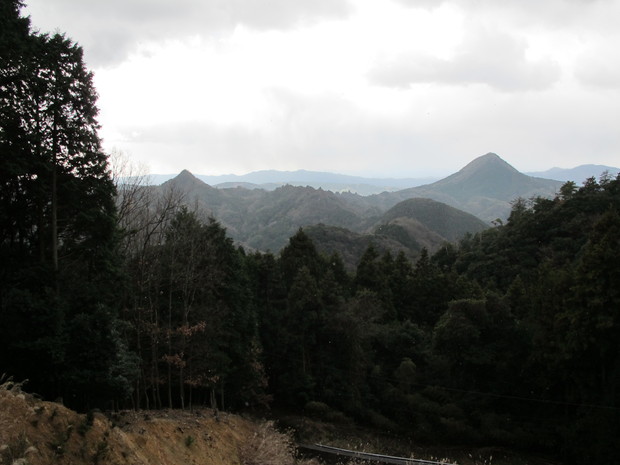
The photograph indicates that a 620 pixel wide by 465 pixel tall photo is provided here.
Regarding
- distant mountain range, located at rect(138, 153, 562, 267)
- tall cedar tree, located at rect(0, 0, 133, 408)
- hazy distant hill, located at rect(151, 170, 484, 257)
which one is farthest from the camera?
hazy distant hill, located at rect(151, 170, 484, 257)

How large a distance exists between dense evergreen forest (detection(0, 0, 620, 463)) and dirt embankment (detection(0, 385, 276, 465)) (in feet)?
4.03

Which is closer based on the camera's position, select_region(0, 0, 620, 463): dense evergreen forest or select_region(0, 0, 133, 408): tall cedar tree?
select_region(0, 0, 133, 408): tall cedar tree

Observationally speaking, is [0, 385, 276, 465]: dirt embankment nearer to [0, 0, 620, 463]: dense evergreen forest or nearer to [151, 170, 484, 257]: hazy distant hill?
[0, 0, 620, 463]: dense evergreen forest

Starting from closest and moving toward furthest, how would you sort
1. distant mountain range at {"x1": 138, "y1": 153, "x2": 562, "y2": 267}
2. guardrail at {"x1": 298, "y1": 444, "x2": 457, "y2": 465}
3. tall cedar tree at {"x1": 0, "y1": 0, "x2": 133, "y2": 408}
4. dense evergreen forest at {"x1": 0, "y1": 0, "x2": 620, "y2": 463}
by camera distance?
tall cedar tree at {"x1": 0, "y1": 0, "x2": 133, "y2": 408} < dense evergreen forest at {"x1": 0, "y1": 0, "x2": 620, "y2": 463} < guardrail at {"x1": 298, "y1": 444, "x2": 457, "y2": 465} < distant mountain range at {"x1": 138, "y1": 153, "x2": 562, "y2": 267}

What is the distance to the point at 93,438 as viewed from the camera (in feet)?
31.2

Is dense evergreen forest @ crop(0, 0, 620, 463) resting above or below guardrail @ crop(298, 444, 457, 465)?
above

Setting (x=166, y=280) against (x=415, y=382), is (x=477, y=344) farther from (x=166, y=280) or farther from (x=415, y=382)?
(x=166, y=280)

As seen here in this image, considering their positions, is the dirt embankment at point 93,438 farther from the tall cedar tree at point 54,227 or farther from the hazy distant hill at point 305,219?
the hazy distant hill at point 305,219

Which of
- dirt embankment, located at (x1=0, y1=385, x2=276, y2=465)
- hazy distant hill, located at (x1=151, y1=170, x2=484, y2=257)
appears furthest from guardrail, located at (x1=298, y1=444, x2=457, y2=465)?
hazy distant hill, located at (x1=151, y1=170, x2=484, y2=257)

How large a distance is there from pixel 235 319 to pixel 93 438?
12.3 metres

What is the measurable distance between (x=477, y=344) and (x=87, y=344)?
1964 centimetres

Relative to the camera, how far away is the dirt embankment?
26.2ft

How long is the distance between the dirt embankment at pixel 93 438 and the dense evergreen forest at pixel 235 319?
4.03 feet

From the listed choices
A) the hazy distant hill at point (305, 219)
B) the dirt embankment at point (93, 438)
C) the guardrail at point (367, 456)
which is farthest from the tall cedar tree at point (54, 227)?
the hazy distant hill at point (305, 219)
